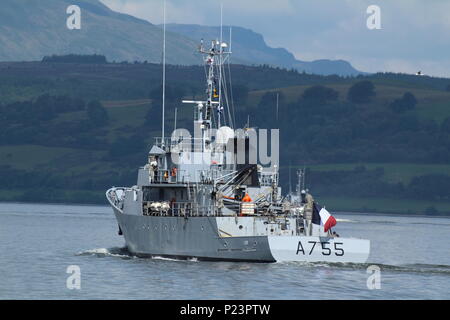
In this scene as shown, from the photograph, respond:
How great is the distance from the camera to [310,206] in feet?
194

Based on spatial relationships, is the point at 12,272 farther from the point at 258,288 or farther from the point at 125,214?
the point at 258,288

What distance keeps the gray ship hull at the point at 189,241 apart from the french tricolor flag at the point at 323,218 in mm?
3848

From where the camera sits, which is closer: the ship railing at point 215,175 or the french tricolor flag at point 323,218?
the french tricolor flag at point 323,218

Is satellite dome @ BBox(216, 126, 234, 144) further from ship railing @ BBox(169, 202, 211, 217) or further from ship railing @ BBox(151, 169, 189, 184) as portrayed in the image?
ship railing @ BBox(169, 202, 211, 217)

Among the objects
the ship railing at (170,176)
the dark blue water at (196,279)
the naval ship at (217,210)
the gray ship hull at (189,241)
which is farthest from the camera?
the ship railing at (170,176)

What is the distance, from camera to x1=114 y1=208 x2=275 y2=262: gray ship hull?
55.9 meters

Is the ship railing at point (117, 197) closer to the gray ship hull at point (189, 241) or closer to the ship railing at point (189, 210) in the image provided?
the gray ship hull at point (189, 241)

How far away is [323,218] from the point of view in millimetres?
57500

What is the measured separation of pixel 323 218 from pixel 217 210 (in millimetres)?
6068

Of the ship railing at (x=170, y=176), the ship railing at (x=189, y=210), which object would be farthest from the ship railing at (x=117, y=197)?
the ship railing at (x=189, y=210)

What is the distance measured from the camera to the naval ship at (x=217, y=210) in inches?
2190

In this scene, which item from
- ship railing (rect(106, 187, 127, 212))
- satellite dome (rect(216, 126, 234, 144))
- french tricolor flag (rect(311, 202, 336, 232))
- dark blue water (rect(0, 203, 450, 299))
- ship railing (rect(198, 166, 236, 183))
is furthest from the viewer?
ship railing (rect(106, 187, 127, 212))

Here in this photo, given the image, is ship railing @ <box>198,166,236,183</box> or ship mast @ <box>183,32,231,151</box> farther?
ship mast @ <box>183,32,231,151</box>

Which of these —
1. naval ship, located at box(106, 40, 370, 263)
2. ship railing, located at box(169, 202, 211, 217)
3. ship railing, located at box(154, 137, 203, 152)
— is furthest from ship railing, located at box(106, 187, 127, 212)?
ship railing, located at box(169, 202, 211, 217)
